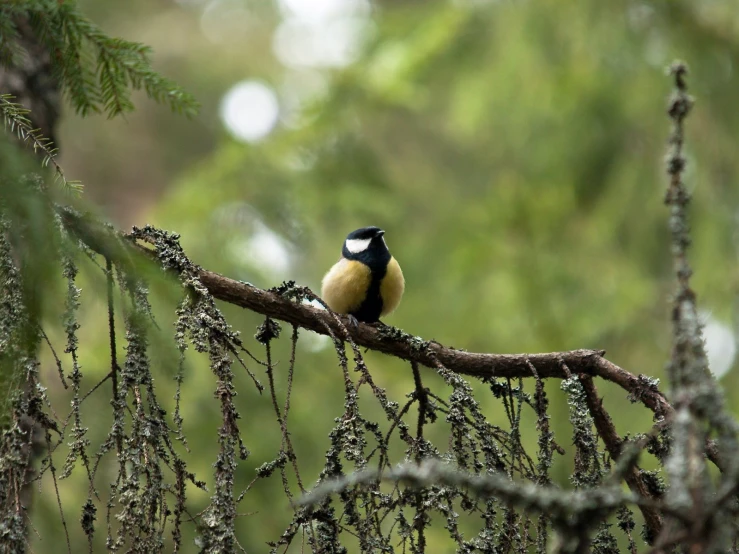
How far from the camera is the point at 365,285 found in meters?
4.11

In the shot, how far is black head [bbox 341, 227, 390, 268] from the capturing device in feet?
13.8

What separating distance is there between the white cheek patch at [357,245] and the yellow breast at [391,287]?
7.3 inches

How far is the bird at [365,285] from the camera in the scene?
13.5ft

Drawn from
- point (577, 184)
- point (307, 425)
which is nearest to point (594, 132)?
point (577, 184)

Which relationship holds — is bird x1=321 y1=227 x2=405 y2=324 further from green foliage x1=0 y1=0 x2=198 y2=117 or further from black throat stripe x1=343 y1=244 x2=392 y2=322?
green foliage x1=0 y1=0 x2=198 y2=117

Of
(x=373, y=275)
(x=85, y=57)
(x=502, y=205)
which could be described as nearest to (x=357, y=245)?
(x=373, y=275)

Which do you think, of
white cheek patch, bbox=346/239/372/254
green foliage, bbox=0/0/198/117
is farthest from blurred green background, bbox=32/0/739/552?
green foliage, bbox=0/0/198/117

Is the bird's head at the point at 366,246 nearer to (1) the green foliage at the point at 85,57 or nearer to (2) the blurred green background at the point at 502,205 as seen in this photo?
(2) the blurred green background at the point at 502,205

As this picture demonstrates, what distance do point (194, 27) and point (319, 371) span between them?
300 inches

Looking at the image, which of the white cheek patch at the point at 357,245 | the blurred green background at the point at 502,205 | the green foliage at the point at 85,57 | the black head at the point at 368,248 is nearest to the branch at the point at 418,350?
the green foliage at the point at 85,57

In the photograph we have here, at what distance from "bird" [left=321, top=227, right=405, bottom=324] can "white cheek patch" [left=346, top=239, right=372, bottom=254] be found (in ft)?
0.04

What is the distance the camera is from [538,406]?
2135 mm

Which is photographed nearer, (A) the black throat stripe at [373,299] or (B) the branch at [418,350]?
(B) the branch at [418,350]

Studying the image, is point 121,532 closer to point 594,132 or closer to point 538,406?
point 538,406
